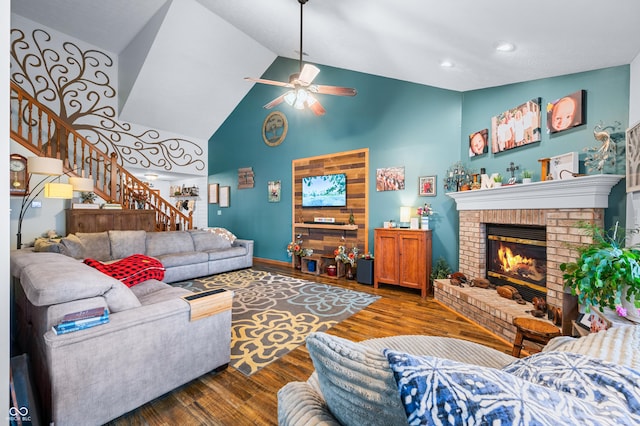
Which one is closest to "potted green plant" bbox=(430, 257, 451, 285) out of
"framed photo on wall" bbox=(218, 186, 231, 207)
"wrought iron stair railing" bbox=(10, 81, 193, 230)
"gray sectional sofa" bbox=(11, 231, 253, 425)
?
"gray sectional sofa" bbox=(11, 231, 253, 425)

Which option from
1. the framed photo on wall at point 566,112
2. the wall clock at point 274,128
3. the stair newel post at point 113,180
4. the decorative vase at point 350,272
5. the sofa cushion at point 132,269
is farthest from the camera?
the wall clock at point 274,128

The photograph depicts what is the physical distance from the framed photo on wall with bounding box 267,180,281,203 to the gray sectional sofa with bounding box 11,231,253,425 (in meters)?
4.18

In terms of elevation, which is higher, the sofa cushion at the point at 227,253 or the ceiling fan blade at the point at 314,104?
the ceiling fan blade at the point at 314,104

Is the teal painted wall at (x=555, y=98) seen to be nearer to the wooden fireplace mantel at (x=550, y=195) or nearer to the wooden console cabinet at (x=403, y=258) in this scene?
the wooden fireplace mantel at (x=550, y=195)

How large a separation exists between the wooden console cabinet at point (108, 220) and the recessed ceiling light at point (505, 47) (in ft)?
19.8

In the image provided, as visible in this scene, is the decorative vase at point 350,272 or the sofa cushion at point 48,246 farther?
the decorative vase at point 350,272

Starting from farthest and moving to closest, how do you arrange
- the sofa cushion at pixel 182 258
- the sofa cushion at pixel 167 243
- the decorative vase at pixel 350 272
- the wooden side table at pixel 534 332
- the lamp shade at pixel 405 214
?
the decorative vase at pixel 350 272, the sofa cushion at pixel 167 243, the sofa cushion at pixel 182 258, the lamp shade at pixel 405 214, the wooden side table at pixel 534 332

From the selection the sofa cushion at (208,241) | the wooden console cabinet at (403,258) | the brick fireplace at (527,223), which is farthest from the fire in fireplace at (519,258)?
the sofa cushion at (208,241)

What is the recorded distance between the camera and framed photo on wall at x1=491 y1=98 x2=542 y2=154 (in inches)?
111

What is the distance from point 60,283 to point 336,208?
13.6ft

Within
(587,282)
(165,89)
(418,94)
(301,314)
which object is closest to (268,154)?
(165,89)

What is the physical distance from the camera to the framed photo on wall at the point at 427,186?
4.06 meters

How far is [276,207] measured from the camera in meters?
6.11

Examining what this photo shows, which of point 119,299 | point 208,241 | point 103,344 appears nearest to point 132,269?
point 119,299
